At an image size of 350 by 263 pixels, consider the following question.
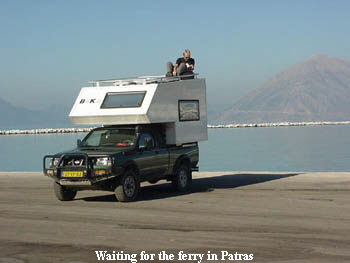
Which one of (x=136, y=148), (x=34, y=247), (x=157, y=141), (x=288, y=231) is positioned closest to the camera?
(x=34, y=247)

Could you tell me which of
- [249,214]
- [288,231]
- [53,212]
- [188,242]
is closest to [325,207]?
[249,214]

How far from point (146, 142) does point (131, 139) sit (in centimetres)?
43

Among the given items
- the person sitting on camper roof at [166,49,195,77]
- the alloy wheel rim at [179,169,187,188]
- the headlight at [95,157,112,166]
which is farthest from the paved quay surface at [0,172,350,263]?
the person sitting on camper roof at [166,49,195,77]

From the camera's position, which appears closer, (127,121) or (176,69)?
(127,121)

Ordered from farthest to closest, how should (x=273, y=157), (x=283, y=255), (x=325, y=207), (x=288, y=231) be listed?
(x=273, y=157) < (x=325, y=207) < (x=288, y=231) < (x=283, y=255)

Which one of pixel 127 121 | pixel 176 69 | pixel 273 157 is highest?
pixel 176 69

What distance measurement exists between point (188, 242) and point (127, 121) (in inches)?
244

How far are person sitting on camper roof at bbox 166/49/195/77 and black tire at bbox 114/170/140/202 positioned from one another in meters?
4.09

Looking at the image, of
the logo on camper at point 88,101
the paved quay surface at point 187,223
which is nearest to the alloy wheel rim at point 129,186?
the paved quay surface at point 187,223

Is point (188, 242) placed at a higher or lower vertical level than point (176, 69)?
lower

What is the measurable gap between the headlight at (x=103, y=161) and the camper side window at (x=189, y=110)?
136 inches

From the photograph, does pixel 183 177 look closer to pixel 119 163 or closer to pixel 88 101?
pixel 119 163

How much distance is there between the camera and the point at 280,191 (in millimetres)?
16375

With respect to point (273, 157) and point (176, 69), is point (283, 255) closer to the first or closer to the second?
point (176, 69)
